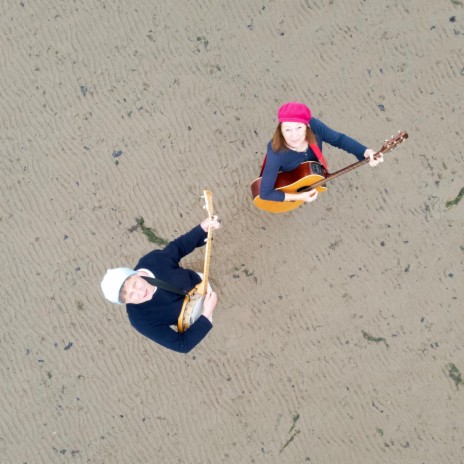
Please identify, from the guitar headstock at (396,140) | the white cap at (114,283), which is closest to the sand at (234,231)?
the guitar headstock at (396,140)

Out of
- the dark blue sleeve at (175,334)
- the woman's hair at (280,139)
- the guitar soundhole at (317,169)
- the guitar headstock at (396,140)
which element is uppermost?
the woman's hair at (280,139)

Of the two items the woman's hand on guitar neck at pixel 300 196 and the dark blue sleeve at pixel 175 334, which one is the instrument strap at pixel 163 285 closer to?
the dark blue sleeve at pixel 175 334

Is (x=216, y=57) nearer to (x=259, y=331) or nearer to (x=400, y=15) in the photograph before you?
(x=400, y=15)

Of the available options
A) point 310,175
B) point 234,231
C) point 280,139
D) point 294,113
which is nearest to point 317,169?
point 310,175

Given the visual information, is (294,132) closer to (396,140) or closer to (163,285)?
(396,140)

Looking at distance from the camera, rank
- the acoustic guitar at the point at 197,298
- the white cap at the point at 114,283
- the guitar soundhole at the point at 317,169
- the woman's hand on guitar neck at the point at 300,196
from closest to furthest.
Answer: the white cap at the point at 114,283, the acoustic guitar at the point at 197,298, the guitar soundhole at the point at 317,169, the woman's hand on guitar neck at the point at 300,196

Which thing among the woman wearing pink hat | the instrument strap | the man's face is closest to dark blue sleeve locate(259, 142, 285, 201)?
the woman wearing pink hat

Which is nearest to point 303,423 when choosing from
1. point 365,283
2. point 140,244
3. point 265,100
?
point 365,283

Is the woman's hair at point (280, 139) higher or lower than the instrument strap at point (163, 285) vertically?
higher

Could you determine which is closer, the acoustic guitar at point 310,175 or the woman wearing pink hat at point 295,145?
the woman wearing pink hat at point 295,145
